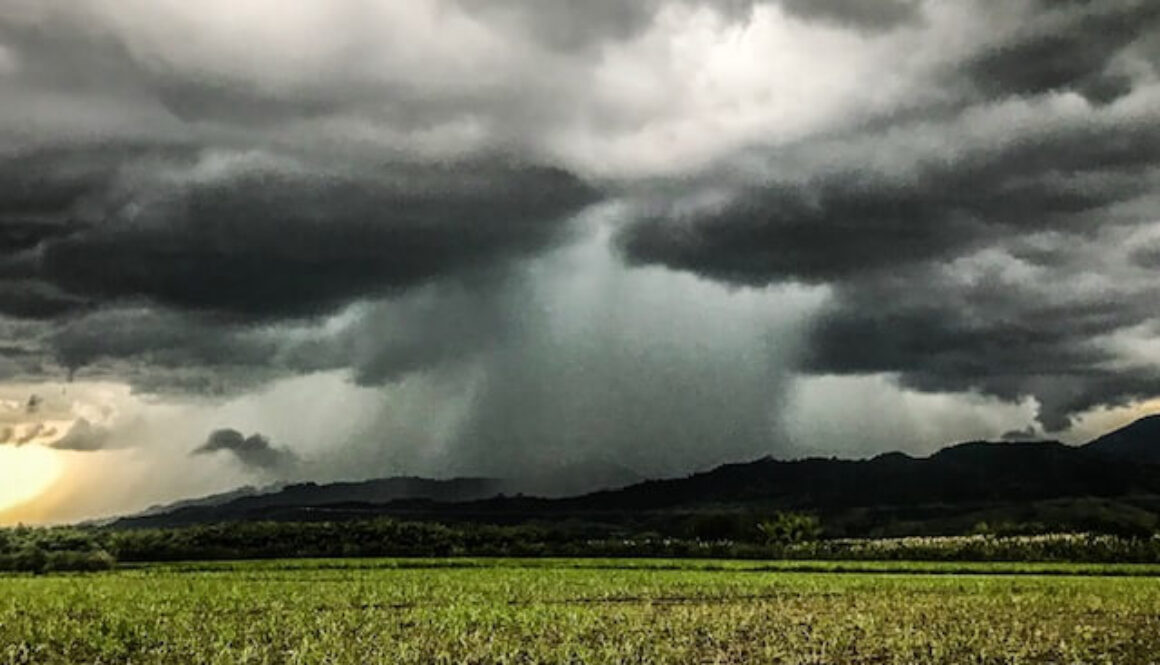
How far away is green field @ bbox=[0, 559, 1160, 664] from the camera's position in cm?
3647

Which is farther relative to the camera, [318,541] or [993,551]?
[318,541]

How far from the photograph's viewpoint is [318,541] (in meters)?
139

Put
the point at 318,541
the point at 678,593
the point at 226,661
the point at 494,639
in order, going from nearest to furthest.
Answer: the point at 226,661 < the point at 494,639 < the point at 678,593 < the point at 318,541

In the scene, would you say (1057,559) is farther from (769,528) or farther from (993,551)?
(769,528)

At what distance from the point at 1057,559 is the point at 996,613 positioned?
61114 mm

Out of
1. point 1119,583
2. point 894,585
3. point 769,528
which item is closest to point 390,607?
point 894,585

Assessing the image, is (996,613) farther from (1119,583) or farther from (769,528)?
(769,528)

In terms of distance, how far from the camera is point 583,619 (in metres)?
45.4

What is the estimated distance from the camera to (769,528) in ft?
527

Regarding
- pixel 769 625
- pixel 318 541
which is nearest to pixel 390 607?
pixel 769 625

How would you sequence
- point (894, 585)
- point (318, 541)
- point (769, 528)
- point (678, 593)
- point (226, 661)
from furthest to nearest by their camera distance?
point (769, 528) < point (318, 541) < point (894, 585) < point (678, 593) < point (226, 661)

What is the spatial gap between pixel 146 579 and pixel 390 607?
3538 centimetres

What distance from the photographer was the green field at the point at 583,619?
120 feet

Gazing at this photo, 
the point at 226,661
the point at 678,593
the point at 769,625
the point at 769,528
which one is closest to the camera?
the point at 226,661
